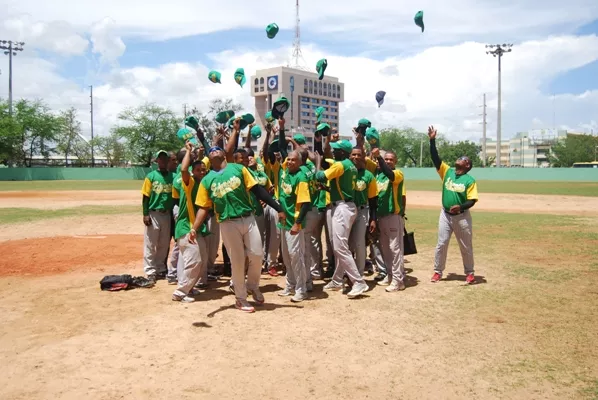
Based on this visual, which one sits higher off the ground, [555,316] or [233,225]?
[233,225]

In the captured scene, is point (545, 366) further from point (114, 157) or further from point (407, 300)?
point (114, 157)

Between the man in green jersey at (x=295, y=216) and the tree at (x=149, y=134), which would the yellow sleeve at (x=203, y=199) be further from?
the tree at (x=149, y=134)

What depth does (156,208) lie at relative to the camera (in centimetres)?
821

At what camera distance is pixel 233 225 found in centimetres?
637

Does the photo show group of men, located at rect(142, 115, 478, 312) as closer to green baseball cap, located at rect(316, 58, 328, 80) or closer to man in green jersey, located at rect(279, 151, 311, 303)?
man in green jersey, located at rect(279, 151, 311, 303)

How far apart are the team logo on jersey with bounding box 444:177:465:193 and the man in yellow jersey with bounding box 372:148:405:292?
824 mm

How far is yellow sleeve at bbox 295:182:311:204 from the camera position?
22.5 feet

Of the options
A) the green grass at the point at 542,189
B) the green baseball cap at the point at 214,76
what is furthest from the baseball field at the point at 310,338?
the green grass at the point at 542,189

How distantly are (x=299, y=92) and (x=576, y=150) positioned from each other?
2342 inches

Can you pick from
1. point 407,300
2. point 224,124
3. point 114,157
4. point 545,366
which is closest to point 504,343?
point 545,366

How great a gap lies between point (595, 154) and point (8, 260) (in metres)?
112

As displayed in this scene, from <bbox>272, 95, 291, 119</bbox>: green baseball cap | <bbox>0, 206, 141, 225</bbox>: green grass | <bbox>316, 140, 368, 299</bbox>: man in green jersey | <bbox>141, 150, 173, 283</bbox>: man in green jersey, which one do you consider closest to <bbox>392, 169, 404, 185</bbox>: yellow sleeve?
<bbox>316, 140, 368, 299</bbox>: man in green jersey

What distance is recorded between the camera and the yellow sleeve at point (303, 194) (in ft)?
22.5

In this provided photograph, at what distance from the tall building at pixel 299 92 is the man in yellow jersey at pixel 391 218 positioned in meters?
88.1
